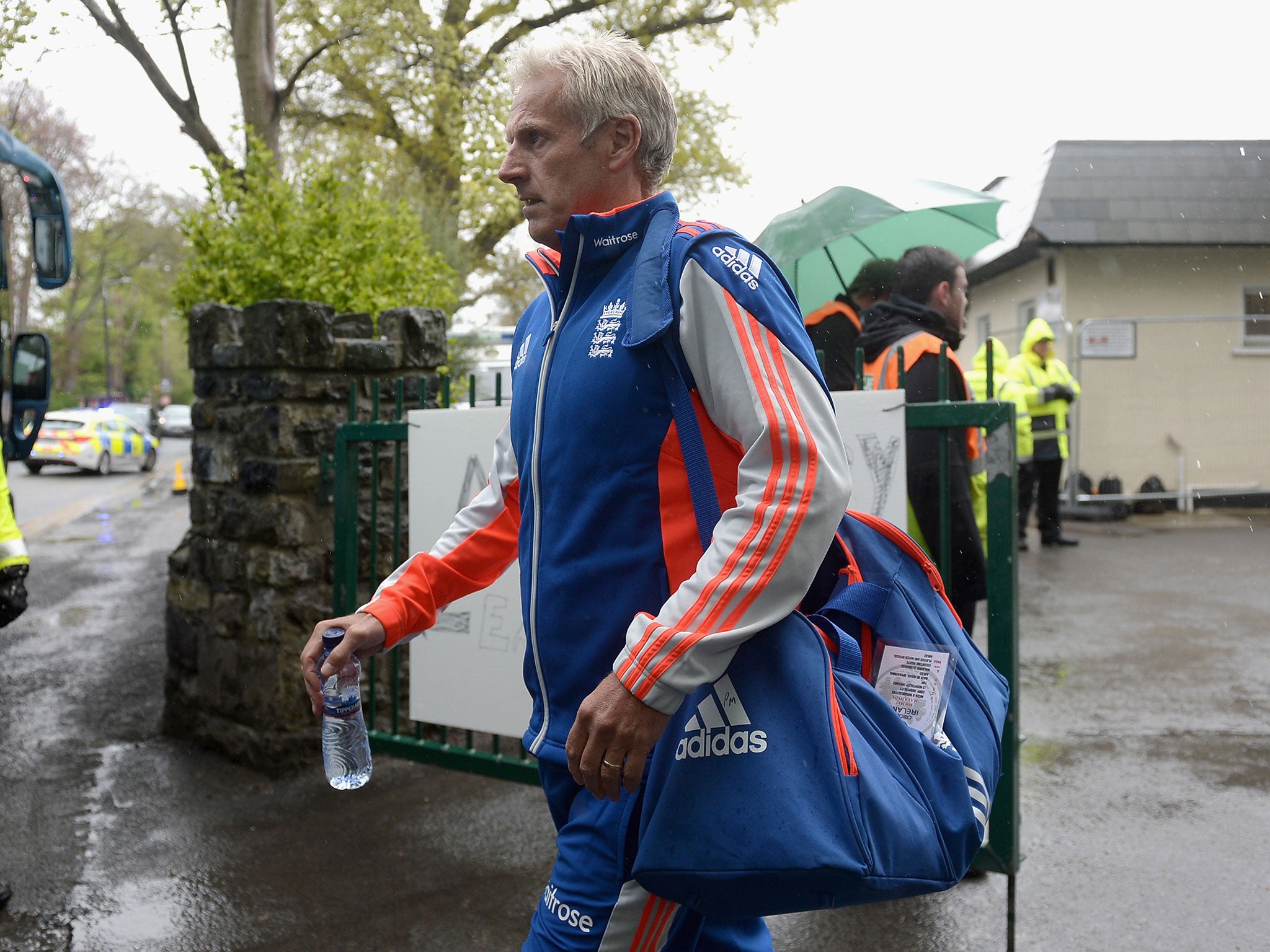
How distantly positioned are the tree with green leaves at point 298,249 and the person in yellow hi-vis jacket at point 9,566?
237cm

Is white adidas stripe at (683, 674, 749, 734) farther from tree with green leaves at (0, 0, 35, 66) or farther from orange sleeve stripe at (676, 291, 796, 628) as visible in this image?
tree with green leaves at (0, 0, 35, 66)

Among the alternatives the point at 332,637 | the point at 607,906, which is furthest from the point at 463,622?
the point at 607,906

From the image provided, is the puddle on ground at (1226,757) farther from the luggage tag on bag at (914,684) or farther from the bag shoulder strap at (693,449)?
the bag shoulder strap at (693,449)

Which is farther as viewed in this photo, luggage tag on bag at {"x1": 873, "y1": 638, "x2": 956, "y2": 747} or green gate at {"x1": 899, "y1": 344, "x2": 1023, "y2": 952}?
green gate at {"x1": 899, "y1": 344, "x2": 1023, "y2": 952}

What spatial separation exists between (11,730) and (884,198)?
510cm

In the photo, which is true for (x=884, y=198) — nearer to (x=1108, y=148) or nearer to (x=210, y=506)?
(x=210, y=506)

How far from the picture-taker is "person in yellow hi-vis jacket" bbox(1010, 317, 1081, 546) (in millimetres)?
11539

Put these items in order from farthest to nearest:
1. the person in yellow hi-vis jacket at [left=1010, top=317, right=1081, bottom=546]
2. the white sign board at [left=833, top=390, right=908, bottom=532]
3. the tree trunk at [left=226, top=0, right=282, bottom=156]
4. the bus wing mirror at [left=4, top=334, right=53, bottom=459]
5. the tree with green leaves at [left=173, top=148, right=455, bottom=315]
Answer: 1. the person in yellow hi-vis jacket at [left=1010, top=317, right=1081, bottom=546]
2. the tree trunk at [left=226, top=0, right=282, bottom=156]
3. the tree with green leaves at [left=173, top=148, right=455, bottom=315]
4. the bus wing mirror at [left=4, top=334, right=53, bottom=459]
5. the white sign board at [left=833, top=390, right=908, bottom=532]

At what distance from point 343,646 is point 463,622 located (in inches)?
81.6

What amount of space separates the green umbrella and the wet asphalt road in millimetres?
2457

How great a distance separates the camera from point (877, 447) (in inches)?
130

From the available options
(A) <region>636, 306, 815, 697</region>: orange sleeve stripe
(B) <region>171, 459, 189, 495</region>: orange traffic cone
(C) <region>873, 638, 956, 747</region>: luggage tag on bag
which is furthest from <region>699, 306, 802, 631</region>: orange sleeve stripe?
(B) <region>171, 459, 189, 495</region>: orange traffic cone

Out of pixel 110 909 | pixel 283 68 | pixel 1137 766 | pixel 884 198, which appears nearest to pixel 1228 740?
pixel 1137 766

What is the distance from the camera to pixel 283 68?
53.9ft
